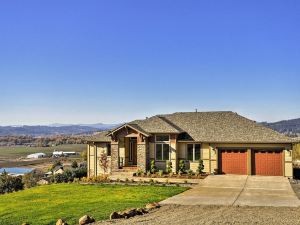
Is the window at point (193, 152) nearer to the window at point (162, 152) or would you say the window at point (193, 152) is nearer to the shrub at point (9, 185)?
the window at point (162, 152)

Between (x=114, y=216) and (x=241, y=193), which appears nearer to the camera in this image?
(x=114, y=216)

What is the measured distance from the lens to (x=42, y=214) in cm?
2016


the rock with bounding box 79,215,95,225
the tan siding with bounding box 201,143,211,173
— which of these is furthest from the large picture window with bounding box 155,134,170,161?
the rock with bounding box 79,215,95,225

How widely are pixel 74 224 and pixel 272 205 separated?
9492 millimetres

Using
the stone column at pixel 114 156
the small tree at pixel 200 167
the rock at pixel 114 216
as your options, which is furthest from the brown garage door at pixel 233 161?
the rock at pixel 114 216

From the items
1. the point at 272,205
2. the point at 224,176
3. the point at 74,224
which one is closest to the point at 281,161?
the point at 224,176

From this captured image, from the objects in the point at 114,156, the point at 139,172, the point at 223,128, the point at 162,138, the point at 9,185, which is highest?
the point at 223,128

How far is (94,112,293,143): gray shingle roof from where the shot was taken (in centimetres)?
3116

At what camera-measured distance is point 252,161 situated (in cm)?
3111

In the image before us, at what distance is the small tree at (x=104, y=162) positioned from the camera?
117 feet

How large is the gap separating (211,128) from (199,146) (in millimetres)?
2295

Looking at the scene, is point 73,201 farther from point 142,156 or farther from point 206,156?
point 206,156

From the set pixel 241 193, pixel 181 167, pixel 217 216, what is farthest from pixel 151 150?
pixel 217 216

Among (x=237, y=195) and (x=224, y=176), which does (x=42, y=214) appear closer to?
(x=237, y=195)
